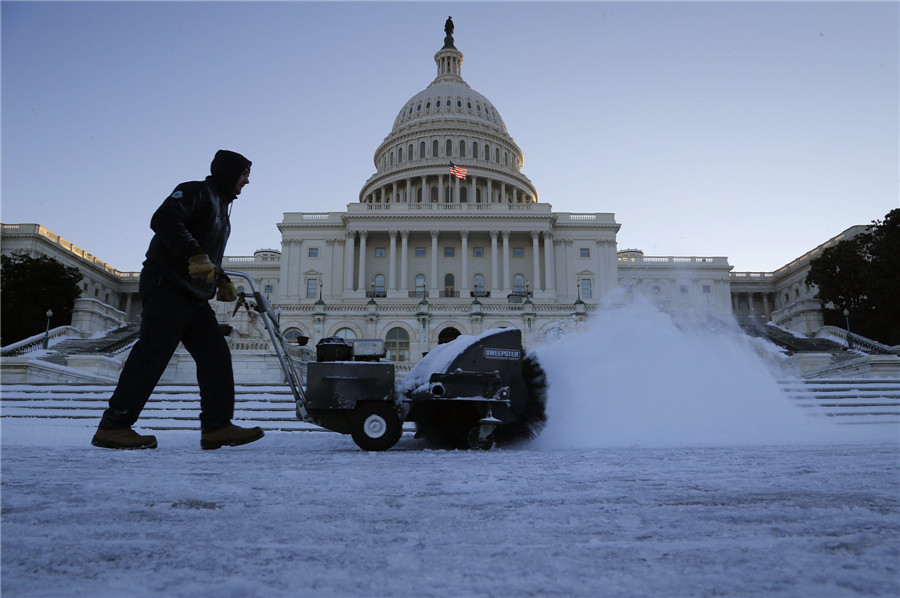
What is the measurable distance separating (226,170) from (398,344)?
33.8 m

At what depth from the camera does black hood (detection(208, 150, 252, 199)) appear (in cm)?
508

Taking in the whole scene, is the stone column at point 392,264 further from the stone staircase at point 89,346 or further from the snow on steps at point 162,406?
the snow on steps at point 162,406

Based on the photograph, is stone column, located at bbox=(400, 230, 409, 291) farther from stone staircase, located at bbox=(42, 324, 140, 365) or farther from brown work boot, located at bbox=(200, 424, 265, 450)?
brown work boot, located at bbox=(200, 424, 265, 450)

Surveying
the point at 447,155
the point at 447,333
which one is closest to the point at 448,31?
the point at 447,155

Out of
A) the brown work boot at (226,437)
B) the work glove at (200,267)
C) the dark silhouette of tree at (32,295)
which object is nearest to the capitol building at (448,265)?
the dark silhouette of tree at (32,295)

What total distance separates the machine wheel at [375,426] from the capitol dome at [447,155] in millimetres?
63762

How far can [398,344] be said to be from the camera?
127 feet

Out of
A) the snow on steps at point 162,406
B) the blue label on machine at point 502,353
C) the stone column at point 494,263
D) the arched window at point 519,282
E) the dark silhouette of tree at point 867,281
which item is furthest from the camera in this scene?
the arched window at point 519,282

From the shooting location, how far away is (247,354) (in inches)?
978

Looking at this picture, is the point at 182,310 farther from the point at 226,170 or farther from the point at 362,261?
the point at 362,261

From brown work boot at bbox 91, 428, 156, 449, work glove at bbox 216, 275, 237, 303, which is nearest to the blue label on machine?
work glove at bbox 216, 275, 237, 303

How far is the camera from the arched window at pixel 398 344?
125ft

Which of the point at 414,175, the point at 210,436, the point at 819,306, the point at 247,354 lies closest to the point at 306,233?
the point at 414,175

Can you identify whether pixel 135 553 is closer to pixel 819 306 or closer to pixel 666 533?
pixel 666 533
